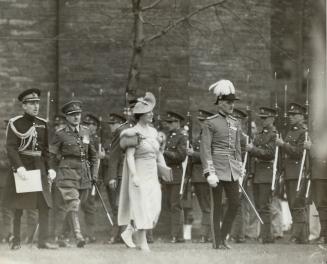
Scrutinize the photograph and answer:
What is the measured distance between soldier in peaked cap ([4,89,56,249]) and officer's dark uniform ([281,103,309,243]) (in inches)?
166

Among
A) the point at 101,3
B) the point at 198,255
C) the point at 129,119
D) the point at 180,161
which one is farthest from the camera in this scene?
the point at 101,3

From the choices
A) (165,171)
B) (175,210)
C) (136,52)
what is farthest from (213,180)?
(136,52)

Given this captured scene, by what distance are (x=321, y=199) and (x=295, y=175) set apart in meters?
1.45

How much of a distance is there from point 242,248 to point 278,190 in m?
2.77

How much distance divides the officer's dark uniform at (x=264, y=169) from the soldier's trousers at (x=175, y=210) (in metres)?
1.27

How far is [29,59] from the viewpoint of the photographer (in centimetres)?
2102

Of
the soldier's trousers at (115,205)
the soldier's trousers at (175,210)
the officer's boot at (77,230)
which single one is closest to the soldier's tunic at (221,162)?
the officer's boot at (77,230)

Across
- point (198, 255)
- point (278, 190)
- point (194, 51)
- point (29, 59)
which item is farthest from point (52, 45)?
point (198, 255)

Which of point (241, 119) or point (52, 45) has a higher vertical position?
point (52, 45)

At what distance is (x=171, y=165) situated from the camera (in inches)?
773

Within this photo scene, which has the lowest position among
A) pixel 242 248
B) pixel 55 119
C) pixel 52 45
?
pixel 242 248

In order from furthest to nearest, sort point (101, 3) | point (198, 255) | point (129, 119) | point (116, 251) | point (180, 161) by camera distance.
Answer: point (101, 3) < point (180, 161) < point (129, 119) < point (116, 251) < point (198, 255)

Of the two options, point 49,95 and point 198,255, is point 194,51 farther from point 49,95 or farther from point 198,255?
point 198,255

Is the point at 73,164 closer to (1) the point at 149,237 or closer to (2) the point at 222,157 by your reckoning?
(1) the point at 149,237
